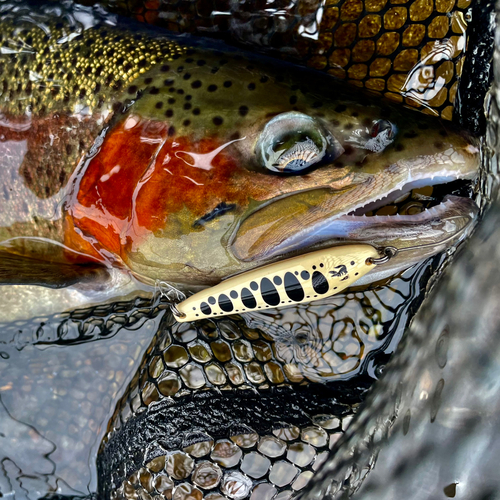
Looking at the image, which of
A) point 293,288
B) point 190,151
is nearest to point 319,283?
point 293,288

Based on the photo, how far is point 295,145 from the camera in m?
1.43

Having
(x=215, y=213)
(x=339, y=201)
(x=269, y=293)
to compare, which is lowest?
(x=269, y=293)

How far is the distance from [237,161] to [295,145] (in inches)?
8.0

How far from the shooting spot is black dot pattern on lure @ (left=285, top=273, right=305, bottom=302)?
1515 millimetres

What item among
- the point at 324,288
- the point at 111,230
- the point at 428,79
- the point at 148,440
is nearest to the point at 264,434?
the point at 148,440

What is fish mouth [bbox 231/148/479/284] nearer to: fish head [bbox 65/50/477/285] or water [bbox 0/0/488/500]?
fish head [bbox 65/50/477/285]

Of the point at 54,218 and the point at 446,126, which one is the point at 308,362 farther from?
the point at 54,218

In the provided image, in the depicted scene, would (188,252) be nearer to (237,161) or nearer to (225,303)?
(225,303)

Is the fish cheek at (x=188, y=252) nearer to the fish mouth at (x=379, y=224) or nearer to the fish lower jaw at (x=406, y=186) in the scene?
the fish mouth at (x=379, y=224)

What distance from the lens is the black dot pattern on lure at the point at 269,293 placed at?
60.6 inches

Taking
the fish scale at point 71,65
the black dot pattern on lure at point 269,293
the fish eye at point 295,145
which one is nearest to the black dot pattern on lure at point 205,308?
the black dot pattern on lure at point 269,293

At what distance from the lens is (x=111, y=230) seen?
174 centimetres

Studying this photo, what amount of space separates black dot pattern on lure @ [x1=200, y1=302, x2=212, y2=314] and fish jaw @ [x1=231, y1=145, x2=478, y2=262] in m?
0.25

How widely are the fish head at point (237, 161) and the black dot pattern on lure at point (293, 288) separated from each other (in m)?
0.10
